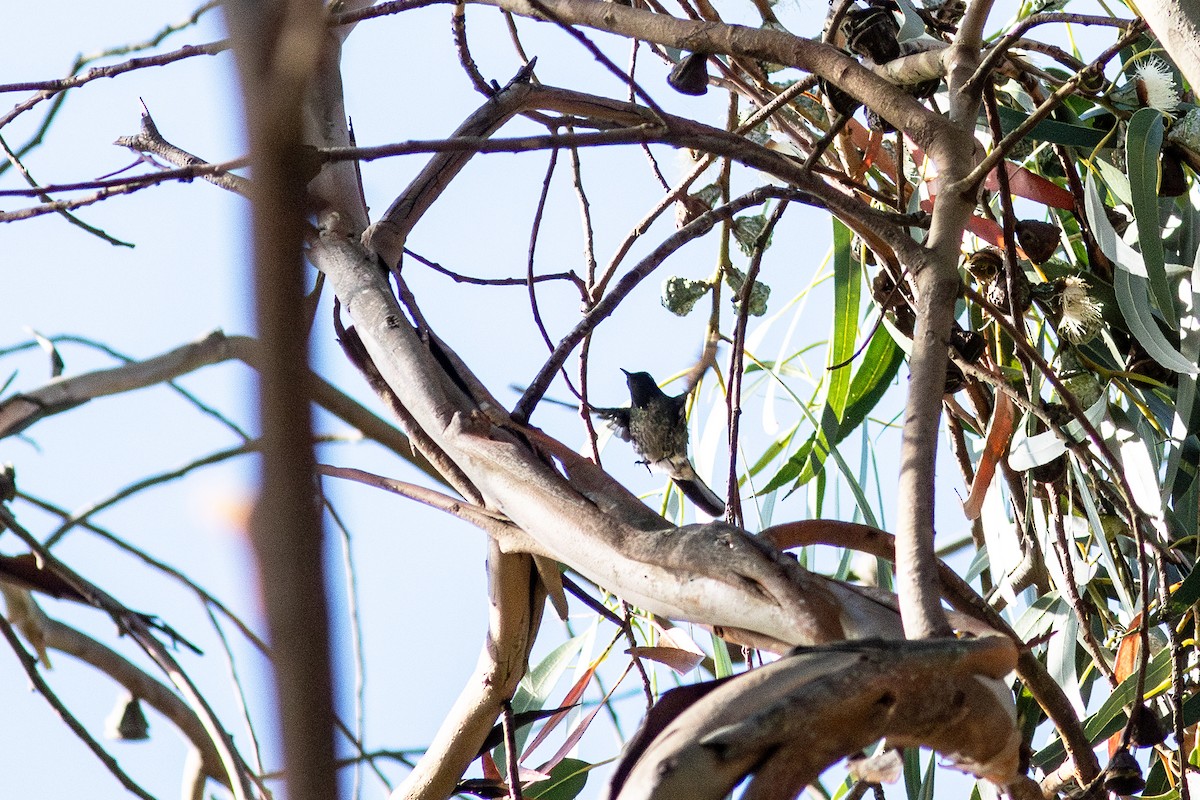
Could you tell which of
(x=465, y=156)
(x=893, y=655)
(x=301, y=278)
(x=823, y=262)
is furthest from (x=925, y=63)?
(x=823, y=262)

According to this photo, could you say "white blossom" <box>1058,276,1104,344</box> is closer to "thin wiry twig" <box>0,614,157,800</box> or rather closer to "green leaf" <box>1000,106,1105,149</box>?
"green leaf" <box>1000,106,1105,149</box>

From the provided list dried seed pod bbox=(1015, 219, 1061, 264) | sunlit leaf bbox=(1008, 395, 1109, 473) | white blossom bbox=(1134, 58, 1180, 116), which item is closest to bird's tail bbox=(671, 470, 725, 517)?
sunlit leaf bbox=(1008, 395, 1109, 473)

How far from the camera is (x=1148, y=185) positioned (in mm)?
919

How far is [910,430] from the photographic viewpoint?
0.46 metres

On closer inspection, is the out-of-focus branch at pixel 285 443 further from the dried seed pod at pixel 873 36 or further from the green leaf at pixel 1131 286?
the green leaf at pixel 1131 286

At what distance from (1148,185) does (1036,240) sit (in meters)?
0.10

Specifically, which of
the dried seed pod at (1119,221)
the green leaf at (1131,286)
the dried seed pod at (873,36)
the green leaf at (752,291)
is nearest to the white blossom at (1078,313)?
the green leaf at (1131,286)

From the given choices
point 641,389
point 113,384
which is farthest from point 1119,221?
point 113,384

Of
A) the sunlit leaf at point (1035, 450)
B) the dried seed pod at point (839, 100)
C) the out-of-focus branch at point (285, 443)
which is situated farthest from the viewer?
the sunlit leaf at point (1035, 450)

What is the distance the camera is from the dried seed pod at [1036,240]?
978 millimetres

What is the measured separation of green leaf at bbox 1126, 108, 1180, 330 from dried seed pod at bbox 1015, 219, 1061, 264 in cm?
7

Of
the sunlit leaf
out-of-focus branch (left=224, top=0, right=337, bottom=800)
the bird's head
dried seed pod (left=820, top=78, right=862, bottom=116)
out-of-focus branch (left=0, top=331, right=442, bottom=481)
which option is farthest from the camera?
the sunlit leaf

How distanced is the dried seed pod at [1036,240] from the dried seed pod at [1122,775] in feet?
1.56

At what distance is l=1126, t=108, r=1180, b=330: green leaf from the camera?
0.92 metres
